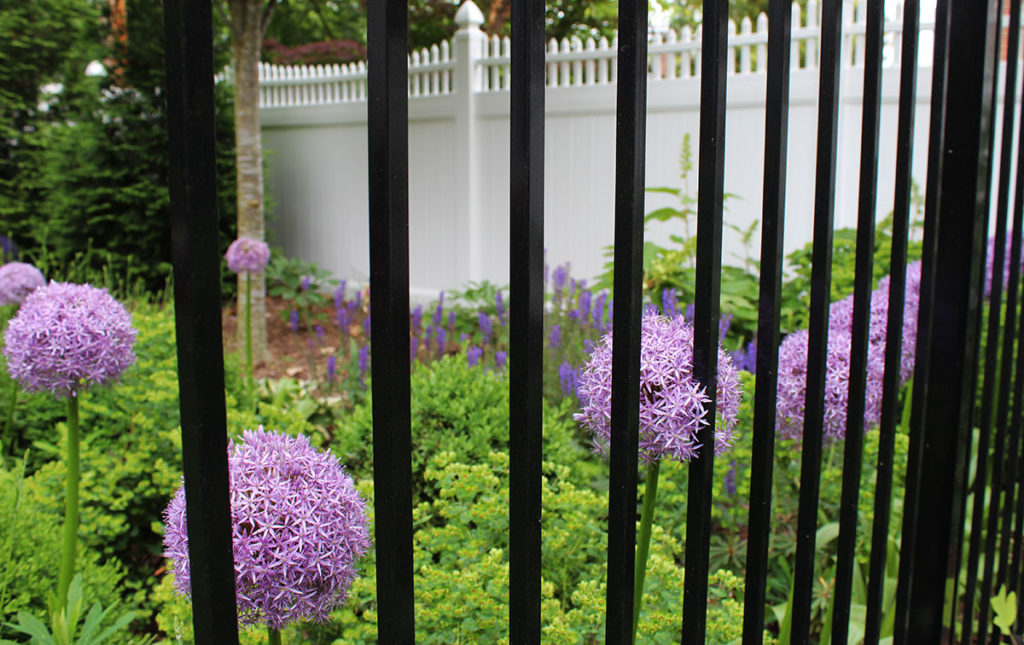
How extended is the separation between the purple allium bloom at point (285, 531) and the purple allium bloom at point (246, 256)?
8.41 ft

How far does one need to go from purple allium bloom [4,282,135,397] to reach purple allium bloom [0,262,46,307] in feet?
5.01

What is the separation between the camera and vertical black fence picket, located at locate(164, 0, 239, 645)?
50cm

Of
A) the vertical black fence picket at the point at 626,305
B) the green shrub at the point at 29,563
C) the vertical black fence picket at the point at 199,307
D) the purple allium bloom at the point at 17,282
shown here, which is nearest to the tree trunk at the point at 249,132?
the purple allium bloom at the point at 17,282

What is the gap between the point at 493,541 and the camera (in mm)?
2020

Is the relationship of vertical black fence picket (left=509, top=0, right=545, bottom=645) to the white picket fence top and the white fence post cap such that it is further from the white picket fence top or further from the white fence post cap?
the white fence post cap

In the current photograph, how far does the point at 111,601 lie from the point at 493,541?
1.01 metres

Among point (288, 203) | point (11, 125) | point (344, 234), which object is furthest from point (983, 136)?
point (11, 125)

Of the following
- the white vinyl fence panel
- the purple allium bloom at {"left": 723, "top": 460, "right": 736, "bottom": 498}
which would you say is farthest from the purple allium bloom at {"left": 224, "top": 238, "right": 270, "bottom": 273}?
the white vinyl fence panel

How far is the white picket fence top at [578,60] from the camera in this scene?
20.3ft

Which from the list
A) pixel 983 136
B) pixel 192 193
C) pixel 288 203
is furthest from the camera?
pixel 288 203

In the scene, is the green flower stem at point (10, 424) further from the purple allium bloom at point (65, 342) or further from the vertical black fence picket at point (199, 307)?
the vertical black fence picket at point (199, 307)

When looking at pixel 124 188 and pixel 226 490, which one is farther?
pixel 124 188

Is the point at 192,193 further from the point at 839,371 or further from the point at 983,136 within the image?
the point at 839,371

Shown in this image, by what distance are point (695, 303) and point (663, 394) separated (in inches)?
6.1
